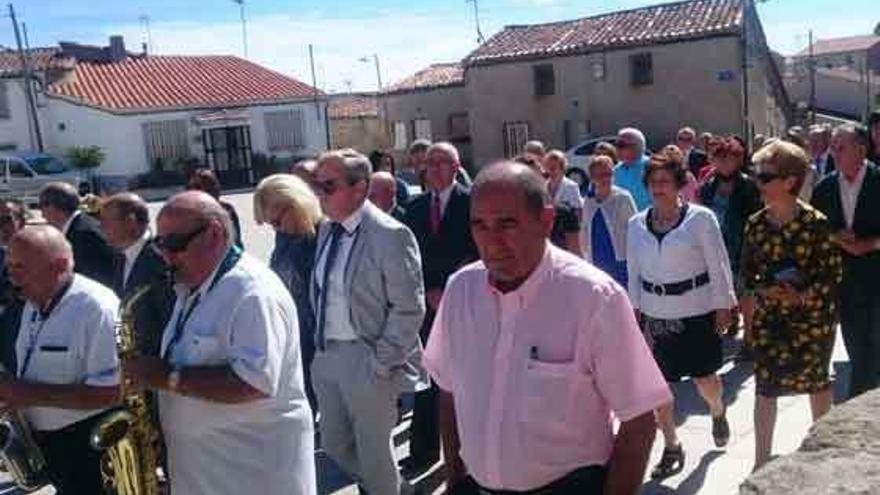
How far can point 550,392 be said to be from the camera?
2.45 m

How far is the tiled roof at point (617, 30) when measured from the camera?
32.9 meters

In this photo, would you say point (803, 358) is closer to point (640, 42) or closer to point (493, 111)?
point (640, 42)

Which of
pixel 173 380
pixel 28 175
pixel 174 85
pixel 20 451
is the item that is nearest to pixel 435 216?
pixel 20 451

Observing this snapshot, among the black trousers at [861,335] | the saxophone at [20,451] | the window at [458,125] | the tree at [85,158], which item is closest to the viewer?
the saxophone at [20,451]

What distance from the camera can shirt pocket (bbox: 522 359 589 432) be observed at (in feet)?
8.01

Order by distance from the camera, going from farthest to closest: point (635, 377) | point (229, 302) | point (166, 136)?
point (166, 136) < point (229, 302) < point (635, 377)

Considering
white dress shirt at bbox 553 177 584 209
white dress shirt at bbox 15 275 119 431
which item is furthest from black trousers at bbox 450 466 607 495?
white dress shirt at bbox 553 177 584 209

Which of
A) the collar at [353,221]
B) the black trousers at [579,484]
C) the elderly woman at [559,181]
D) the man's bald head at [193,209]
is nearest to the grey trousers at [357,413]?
the collar at [353,221]

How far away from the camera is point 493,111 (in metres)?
37.6

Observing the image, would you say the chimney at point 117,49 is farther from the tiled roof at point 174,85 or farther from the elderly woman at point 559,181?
the elderly woman at point 559,181

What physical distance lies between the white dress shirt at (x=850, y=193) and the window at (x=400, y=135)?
38.7 meters

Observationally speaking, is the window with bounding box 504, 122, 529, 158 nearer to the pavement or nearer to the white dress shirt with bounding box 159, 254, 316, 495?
the pavement

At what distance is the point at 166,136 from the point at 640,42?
806 inches

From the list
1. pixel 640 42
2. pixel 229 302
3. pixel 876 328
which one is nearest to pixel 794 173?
pixel 876 328
